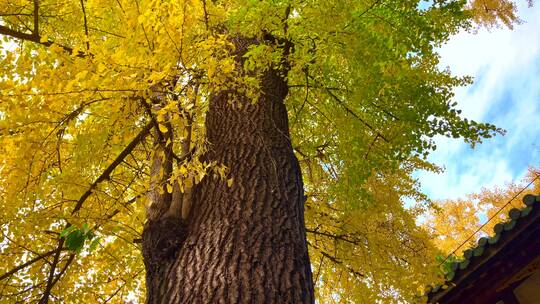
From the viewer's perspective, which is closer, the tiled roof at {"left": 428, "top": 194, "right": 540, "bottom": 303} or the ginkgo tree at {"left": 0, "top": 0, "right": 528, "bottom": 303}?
the ginkgo tree at {"left": 0, "top": 0, "right": 528, "bottom": 303}

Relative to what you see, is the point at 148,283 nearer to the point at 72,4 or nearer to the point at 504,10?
the point at 72,4

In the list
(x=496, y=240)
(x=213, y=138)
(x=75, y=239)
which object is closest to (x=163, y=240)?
(x=75, y=239)

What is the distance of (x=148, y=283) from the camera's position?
93.4 inches

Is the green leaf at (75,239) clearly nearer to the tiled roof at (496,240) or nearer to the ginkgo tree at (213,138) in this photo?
the ginkgo tree at (213,138)

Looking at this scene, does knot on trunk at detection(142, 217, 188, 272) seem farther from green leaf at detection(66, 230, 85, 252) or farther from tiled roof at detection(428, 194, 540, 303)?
tiled roof at detection(428, 194, 540, 303)

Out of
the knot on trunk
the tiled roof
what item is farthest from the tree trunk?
the tiled roof

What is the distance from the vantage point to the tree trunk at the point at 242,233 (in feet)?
6.72

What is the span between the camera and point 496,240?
386 cm

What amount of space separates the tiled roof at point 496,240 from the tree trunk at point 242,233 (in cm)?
237

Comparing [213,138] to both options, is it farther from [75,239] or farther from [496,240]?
[496,240]

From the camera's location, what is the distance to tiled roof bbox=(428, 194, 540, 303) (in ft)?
12.2

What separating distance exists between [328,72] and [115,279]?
3256 millimetres

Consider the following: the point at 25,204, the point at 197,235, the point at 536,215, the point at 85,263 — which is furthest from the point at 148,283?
the point at 536,215

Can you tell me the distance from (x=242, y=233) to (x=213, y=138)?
1107 millimetres
